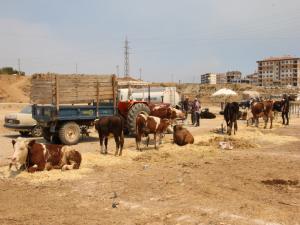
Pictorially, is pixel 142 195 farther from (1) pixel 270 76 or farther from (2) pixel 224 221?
(1) pixel 270 76

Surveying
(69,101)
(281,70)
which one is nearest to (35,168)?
(69,101)

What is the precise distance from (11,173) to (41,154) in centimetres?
90

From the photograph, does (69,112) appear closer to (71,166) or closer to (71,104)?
(71,104)

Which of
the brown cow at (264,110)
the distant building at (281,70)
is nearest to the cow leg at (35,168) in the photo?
the brown cow at (264,110)

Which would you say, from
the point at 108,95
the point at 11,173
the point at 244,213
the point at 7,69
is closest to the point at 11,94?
the point at 7,69

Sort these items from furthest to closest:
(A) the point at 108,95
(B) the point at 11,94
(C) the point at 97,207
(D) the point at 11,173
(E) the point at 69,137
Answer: (B) the point at 11,94 → (A) the point at 108,95 → (E) the point at 69,137 → (D) the point at 11,173 → (C) the point at 97,207

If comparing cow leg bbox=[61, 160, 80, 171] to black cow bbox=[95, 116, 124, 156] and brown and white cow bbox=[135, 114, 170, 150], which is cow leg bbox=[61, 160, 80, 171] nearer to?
black cow bbox=[95, 116, 124, 156]

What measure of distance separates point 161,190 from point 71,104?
930cm

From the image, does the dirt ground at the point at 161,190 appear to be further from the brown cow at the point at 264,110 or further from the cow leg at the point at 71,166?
the brown cow at the point at 264,110

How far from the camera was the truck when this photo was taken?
635 inches

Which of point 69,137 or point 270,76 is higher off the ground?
point 270,76

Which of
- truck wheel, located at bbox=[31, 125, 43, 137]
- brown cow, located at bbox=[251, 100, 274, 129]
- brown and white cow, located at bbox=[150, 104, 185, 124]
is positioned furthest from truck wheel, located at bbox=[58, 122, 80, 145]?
brown cow, located at bbox=[251, 100, 274, 129]

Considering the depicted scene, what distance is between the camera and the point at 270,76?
181 m

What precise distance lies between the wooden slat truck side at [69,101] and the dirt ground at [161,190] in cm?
294
